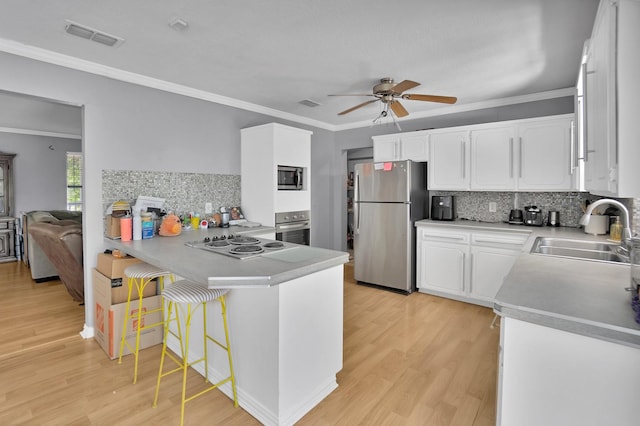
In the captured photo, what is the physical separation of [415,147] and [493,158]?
3.09ft

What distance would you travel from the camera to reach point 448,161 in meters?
4.07

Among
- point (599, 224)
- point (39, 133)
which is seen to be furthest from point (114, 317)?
point (39, 133)

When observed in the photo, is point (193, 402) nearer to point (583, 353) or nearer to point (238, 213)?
point (583, 353)

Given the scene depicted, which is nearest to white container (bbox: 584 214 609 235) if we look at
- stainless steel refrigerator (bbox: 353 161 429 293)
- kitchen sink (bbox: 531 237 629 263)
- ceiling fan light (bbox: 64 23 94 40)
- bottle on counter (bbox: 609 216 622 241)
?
bottle on counter (bbox: 609 216 622 241)

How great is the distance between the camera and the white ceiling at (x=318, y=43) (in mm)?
2051

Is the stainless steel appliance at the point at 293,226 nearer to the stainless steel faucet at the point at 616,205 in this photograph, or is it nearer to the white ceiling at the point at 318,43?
the white ceiling at the point at 318,43

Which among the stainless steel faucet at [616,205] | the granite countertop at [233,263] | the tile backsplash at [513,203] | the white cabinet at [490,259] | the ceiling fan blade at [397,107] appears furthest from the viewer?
the tile backsplash at [513,203]

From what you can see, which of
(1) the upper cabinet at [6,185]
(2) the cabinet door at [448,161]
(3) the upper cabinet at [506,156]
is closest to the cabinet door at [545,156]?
(3) the upper cabinet at [506,156]

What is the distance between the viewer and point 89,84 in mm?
2904

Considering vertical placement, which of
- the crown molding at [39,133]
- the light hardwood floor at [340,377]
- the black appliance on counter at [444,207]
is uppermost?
the crown molding at [39,133]

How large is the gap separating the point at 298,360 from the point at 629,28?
2.03 meters

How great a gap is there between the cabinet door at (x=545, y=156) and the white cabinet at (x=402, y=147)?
1.08 m

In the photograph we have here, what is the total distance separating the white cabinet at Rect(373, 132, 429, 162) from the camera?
425 cm

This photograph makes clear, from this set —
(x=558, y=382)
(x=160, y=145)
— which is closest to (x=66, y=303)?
(x=160, y=145)
